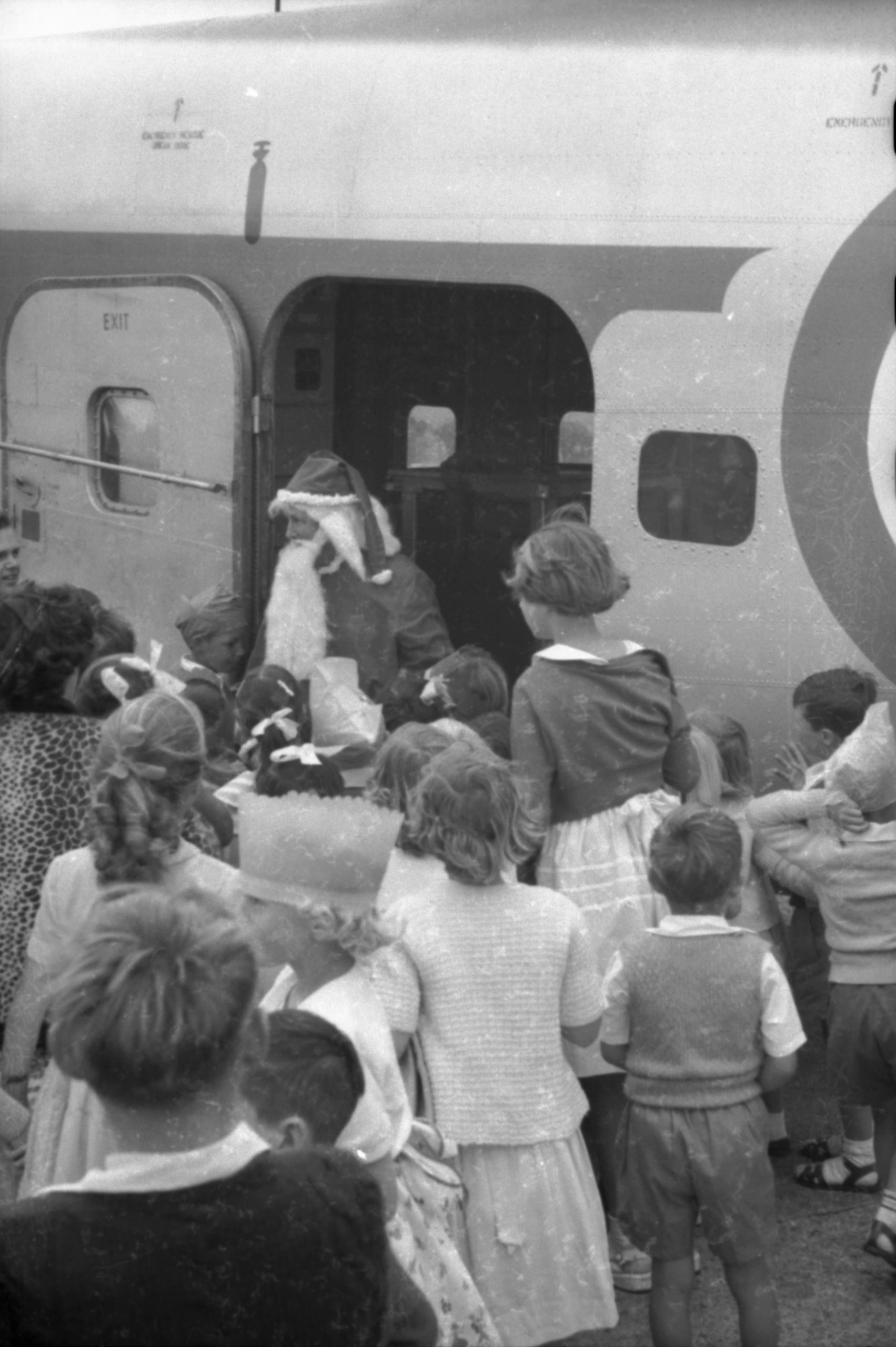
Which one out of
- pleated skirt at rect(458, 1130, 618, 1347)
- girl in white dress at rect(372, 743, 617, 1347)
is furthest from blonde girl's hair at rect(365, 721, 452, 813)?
pleated skirt at rect(458, 1130, 618, 1347)

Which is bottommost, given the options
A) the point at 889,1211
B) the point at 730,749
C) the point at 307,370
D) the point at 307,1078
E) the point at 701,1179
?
the point at 889,1211

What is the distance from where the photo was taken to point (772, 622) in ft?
18.3

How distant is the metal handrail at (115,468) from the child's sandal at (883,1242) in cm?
356

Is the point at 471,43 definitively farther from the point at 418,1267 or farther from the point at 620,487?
the point at 418,1267

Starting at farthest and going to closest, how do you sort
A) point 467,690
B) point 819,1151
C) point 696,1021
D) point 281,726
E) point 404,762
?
point 467,690, point 819,1151, point 281,726, point 404,762, point 696,1021

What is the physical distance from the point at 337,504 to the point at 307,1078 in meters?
3.98

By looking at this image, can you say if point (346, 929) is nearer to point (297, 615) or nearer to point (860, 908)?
point (860, 908)

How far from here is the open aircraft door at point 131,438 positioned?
22.1ft

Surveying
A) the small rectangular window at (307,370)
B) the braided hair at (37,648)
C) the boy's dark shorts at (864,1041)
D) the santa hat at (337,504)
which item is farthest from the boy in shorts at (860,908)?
the small rectangular window at (307,370)

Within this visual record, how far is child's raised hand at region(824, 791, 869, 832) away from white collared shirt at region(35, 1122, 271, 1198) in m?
2.69

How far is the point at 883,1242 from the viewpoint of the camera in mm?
4367

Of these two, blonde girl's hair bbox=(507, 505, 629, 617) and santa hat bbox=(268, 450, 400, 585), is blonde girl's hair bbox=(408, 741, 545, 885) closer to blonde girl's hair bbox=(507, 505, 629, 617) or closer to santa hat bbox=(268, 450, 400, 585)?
blonde girl's hair bbox=(507, 505, 629, 617)

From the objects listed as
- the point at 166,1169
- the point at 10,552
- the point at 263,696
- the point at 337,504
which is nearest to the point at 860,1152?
the point at 263,696

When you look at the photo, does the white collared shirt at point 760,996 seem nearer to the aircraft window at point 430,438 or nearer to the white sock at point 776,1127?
the white sock at point 776,1127
